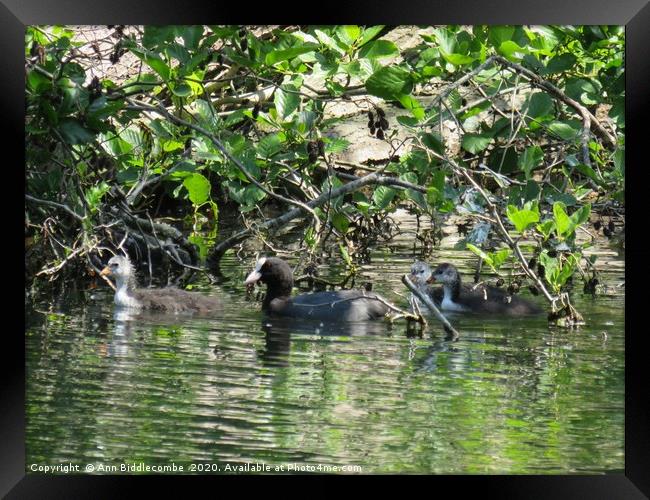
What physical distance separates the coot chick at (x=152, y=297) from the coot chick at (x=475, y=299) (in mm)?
1833

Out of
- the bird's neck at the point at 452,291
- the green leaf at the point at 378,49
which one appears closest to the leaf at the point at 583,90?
the green leaf at the point at 378,49

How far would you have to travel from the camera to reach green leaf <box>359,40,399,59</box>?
813cm

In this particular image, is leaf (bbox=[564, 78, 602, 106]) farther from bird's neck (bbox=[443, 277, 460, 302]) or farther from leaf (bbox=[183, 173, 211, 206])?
leaf (bbox=[183, 173, 211, 206])

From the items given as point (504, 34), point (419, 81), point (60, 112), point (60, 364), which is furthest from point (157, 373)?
point (504, 34)

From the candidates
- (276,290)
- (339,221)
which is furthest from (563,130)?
(276,290)

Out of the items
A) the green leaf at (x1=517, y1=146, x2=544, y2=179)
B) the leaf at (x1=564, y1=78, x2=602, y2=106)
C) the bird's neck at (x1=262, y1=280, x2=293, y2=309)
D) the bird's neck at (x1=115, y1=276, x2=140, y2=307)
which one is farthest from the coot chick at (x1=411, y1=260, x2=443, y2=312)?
the green leaf at (x1=517, y1=146, x2=544, y2=179)

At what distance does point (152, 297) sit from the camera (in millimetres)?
10180

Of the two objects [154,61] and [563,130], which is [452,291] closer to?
[563,130]

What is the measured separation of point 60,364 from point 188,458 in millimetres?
2101

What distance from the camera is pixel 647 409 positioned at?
19.3ft

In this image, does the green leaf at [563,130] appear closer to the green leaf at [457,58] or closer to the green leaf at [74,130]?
the green leaf at [457,58]

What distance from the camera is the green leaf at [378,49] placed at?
8.13 meters

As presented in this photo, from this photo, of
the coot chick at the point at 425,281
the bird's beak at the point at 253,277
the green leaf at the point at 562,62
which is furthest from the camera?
the coot chick at the point at 425,281

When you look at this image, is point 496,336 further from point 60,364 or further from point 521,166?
point 60,364
